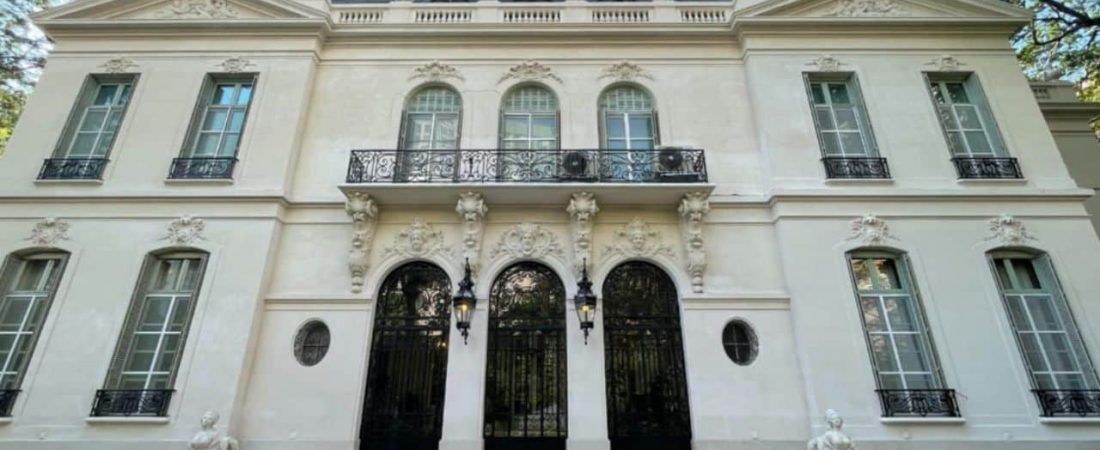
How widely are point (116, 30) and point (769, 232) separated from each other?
1311 centimetres

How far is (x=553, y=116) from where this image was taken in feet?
31.6

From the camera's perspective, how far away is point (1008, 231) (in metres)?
8.09

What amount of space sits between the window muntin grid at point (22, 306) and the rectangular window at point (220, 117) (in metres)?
2.80

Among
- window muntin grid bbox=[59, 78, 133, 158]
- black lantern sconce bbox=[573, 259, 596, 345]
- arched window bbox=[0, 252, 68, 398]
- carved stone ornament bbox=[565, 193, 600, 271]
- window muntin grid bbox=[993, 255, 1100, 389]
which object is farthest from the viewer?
window muntin grid bbox=[59, 78, 133, 158]

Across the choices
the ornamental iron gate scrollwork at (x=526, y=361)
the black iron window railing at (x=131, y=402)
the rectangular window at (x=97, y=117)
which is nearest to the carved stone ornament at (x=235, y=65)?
the rectangular window at (x=97, y=117)

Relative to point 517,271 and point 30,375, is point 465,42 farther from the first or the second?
point 30,375

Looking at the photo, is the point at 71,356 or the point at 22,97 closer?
the point at 71,356

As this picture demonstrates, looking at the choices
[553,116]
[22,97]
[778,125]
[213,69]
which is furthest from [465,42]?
[22,97]

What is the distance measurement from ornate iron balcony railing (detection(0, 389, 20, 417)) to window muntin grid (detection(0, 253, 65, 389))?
9cm

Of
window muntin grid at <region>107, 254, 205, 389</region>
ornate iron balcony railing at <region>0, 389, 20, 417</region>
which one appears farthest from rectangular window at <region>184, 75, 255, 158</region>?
ornate iron balcony railing at <region>0, 389, 20, 417</region>

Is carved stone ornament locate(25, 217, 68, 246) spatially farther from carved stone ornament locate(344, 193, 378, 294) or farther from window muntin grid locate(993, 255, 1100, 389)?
window muntin grid locate(993, 255, 1100, 389)

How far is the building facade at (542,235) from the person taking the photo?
7344 millimetres

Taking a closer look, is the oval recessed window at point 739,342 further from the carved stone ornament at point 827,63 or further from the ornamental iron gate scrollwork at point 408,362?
the carved stone ornament at point 827,63

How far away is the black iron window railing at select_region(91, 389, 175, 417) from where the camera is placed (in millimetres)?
7191
